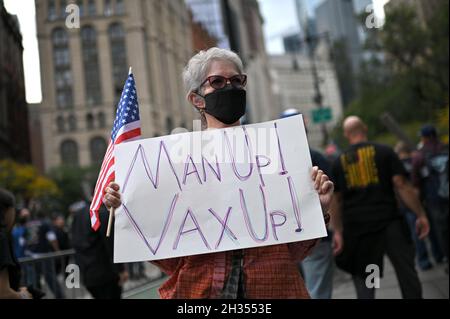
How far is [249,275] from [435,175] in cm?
541

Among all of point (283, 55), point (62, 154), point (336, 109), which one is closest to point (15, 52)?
point (62, 154)

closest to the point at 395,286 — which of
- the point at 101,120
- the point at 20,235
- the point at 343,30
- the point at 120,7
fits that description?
the point at 20,235

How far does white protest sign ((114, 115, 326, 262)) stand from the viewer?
2.14m

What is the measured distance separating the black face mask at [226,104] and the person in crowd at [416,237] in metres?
5.15

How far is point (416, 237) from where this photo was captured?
7965 millimetres

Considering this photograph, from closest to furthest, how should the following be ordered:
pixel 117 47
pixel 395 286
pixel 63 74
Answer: pixel 395 286, pixel 117 47, pixel 63 74

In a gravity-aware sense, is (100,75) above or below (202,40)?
above

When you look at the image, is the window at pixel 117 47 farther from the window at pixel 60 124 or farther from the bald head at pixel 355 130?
the bald head at pixel 355 130

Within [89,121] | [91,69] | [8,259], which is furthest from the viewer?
[89,121]

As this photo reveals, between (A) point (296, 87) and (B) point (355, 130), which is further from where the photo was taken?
(A) point (296, 87)

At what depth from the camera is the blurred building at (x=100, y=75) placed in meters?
76.2

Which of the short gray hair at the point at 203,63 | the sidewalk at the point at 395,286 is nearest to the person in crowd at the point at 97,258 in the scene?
the sidewalk at the point at 395,286

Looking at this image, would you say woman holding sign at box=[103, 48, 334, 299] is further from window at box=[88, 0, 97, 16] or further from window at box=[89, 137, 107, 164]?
window at box=[89, 137, 107, 164]

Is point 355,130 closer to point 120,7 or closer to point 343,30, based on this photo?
point 120,7
